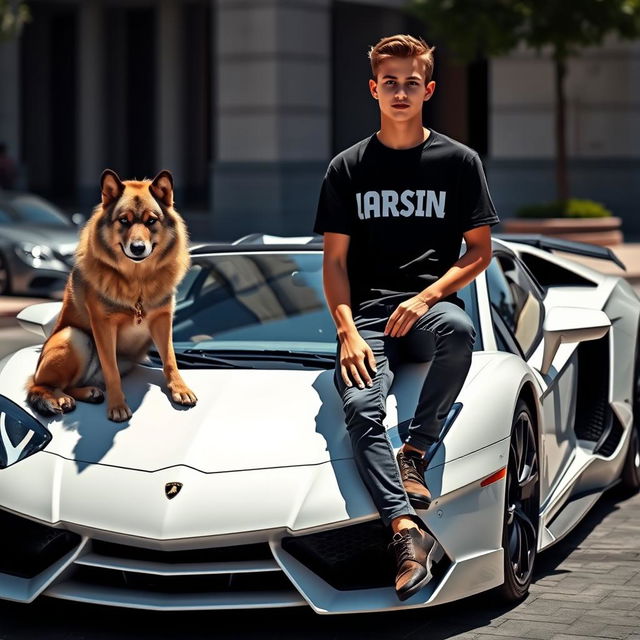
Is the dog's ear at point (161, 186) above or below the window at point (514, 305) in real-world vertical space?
above

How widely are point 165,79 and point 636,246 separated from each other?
13050 mm

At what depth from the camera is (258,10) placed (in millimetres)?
29297

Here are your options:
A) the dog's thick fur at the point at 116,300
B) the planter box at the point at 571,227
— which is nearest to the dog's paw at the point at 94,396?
the dog's thick fur at the point at 116,300

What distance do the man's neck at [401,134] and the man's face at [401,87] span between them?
34 mm

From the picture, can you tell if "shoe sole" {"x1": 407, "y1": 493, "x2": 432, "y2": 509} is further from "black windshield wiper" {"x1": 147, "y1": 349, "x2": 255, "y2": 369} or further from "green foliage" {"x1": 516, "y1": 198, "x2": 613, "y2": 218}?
"green foliage" {"x1": 516, "y1": 198, "x2": 613, "y2": 218}

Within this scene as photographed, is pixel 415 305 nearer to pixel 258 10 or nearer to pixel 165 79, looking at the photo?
pixel 258 10

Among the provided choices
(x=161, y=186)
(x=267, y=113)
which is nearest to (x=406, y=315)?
(x=161, y=186)

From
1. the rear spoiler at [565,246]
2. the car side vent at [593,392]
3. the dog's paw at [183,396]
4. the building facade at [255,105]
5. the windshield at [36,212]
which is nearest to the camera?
the dog's paw at [183,396]

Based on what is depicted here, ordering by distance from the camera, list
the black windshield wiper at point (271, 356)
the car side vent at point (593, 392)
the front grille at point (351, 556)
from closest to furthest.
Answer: the front grille at point (351, 556)
the black windshield wiper at point (271, 356)
the car side vent at point (593, 392)

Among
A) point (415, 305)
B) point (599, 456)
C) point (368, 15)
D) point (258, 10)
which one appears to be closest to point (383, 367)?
point (415, 305)

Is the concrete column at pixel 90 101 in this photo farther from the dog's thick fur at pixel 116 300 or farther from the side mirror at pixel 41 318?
the dog's thick fur at pixel 116 300

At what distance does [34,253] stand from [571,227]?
10.2 metres

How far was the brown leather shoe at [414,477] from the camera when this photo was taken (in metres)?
4.80

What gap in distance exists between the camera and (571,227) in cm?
2484
